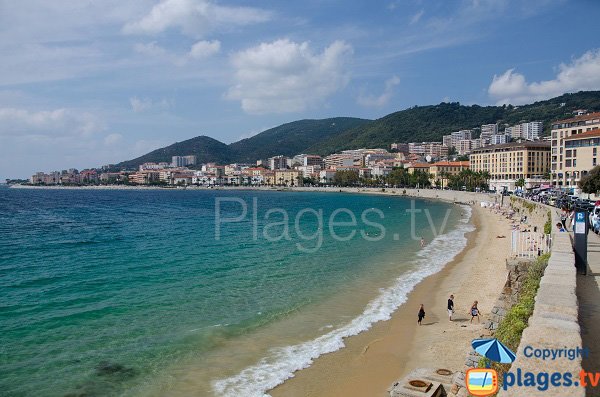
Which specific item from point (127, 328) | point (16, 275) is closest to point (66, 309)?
point (127, 328)

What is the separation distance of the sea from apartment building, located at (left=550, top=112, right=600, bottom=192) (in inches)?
1777

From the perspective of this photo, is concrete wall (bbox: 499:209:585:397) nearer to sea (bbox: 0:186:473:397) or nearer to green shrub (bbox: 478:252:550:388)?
green shrub (bbox: 478:252:550:388)

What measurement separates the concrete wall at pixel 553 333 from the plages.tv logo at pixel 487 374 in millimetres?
680

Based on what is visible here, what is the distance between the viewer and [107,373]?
13.2 meters

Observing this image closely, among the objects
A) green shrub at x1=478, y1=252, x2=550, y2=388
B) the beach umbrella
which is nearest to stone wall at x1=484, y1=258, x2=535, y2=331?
green shrub at x1=478, y1=252, x2=550, y2=388

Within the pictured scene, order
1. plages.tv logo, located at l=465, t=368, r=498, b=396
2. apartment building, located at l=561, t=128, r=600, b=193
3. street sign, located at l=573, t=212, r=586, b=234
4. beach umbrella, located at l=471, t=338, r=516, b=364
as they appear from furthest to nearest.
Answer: apartment building, located at l=561, t=128, r=600, b=193 < street sign, located at l=573, t=212, r=586, b=234 < beach umbrella, located at l=471, t=338, r=516, b=364 < plages.tv logo, located at l=465, t=368, r=498, b=396

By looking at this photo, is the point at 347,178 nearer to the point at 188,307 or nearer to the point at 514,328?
the point at 188,307

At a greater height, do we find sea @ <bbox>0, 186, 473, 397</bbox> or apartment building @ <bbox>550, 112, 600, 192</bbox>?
apartment building @ <bbox>550, 112, 600, 192</bbox>

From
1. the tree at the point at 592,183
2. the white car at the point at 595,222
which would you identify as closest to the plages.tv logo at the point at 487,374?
the white car at the point at 595,222

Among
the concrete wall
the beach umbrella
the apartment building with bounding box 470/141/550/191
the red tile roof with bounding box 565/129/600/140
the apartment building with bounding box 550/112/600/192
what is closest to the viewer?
the concrete wall

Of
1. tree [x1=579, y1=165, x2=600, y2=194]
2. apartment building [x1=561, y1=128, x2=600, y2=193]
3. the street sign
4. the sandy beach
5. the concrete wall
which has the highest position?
apartment building [x1=561, y1=128, x2=600, y2=193]

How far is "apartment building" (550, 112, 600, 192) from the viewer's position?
71.9 meters

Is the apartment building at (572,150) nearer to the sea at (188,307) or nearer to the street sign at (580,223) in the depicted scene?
the sea at (188,307)

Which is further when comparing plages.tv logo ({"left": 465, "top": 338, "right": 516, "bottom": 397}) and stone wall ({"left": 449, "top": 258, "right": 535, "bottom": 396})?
stone wall ({"left": 449, "top": 258, "right": 535, "bottom": 396})
